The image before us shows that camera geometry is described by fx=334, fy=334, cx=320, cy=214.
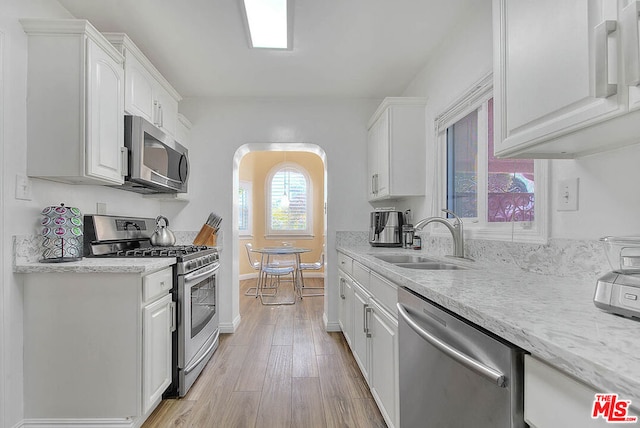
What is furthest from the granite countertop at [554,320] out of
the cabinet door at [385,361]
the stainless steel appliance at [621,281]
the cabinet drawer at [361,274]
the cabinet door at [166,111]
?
the cabinet door at [166,111]

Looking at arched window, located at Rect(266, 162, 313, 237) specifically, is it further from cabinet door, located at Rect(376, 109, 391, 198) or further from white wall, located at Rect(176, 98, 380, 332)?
cabinet door, located at Rect(376, 109, 391, 198)

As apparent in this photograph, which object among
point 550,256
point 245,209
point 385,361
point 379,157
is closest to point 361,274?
point 385,361

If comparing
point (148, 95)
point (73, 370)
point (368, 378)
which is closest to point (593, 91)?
point (368, 378)

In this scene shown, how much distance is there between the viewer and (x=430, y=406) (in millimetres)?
1095

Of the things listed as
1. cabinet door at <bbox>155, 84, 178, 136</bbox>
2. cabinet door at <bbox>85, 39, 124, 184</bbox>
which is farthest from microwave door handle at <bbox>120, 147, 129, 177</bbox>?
cabinet door at <bbox>155, 84, 178, 136</bbox>

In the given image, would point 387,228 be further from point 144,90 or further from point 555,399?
point 555,399

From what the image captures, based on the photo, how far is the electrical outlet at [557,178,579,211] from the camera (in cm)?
131

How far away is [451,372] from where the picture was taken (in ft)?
3.17

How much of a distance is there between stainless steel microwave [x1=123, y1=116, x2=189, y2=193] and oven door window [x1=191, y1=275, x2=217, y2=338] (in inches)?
32.4

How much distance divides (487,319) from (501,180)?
4.48 feet

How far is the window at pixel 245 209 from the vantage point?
21.1ft

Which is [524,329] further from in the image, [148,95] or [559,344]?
[148,95]

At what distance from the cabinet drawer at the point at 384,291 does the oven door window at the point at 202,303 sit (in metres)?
1.25

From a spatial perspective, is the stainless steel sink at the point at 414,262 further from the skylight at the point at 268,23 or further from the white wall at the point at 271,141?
the skylight at the point at 268,23
